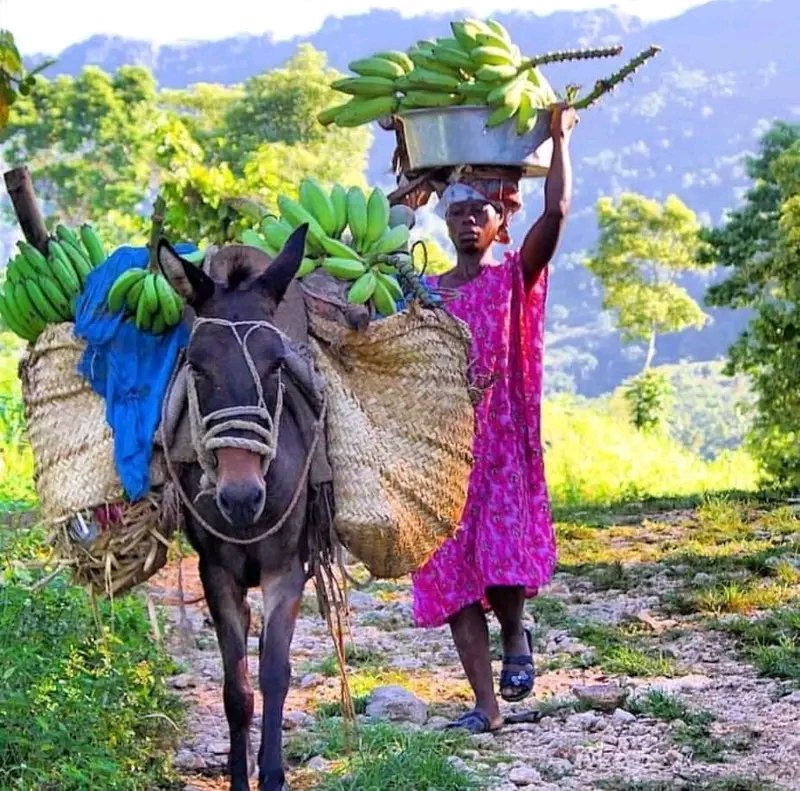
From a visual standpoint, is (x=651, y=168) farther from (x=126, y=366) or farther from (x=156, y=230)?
(x=156, y=230)

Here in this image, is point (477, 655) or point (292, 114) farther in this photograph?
point (292, 114)

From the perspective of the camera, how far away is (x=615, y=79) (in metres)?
4.71

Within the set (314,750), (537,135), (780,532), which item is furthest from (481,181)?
(780,532)

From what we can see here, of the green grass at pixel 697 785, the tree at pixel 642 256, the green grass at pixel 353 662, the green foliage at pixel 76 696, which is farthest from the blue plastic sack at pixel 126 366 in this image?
the tree at pixel 642 256

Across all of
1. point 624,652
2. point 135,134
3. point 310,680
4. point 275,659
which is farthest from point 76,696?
point 135,134

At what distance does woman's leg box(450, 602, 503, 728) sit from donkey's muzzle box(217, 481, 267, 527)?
5.37 feet

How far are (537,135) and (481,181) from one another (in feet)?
0.87

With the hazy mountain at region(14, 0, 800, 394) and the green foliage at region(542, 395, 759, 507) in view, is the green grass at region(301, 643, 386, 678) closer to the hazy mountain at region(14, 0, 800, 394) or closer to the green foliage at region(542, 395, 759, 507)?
the green foliage at region(542, 395, 759, 507)

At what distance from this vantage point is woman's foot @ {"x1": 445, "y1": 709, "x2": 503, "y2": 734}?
497 cm

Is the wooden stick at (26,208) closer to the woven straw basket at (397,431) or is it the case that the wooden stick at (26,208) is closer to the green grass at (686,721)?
the woven straw basket at (397,431)

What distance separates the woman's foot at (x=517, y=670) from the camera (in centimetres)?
505

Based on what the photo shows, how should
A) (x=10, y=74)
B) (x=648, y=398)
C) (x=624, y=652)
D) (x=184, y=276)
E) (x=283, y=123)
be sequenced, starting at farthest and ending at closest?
(x=283, y=123), (x=648, y=398), (x=624, y=652), (x=184, y=276), (x=10, y=74)

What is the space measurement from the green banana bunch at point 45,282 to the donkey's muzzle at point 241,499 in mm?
1076

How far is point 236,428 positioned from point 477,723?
184cm
